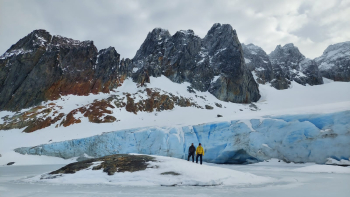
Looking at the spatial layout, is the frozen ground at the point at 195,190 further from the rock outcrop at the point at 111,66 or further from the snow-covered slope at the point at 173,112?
the rock outcrop at the point at 111,66

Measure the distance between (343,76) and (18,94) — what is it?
103 meters

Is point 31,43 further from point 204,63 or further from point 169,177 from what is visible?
point 169,177

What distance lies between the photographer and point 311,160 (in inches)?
657

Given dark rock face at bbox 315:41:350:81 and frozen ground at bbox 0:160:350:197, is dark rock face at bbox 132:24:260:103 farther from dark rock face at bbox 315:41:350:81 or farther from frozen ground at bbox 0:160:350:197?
frozen ground at bbox 0:160:350:197

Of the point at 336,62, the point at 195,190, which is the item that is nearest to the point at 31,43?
the point at 195,190

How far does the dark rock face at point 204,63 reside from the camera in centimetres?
6469

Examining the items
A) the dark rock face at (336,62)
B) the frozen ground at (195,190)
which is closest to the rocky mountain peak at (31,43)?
the frozen ground at (195,190)

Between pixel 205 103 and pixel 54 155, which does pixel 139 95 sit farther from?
pixel 54 155

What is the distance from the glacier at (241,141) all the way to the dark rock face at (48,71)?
60.3 feet

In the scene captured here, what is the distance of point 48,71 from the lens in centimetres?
4556

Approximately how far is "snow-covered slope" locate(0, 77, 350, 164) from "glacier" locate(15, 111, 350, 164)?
918 millimetres

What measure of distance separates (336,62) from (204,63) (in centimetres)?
6332

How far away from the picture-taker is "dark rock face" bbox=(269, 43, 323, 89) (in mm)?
86250

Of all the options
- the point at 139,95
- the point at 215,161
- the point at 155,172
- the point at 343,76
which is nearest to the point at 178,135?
the point at 215,161
